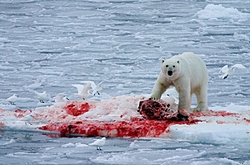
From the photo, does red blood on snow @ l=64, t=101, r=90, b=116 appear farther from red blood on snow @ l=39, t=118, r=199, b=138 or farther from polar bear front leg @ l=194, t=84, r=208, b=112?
polar bear front leg @ l=194, t=84, r=208, b=112

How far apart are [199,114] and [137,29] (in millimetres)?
10528

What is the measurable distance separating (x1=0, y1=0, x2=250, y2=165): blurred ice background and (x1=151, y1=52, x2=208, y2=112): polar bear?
3.19ft

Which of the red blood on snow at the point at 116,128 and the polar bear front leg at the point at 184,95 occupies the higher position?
the polar bear front leg at the point at 184,95

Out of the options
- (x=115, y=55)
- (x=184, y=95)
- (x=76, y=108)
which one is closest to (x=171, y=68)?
(x=184, y=95)

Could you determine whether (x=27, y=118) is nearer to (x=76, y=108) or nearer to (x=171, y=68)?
(x=76, y=108)

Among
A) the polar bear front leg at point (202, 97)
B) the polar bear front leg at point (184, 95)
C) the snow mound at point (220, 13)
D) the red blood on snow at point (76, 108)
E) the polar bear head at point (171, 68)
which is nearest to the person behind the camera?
the polar bear head at point (171, 68)

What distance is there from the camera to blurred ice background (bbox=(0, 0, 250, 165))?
635cm

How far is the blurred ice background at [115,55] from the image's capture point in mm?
6352

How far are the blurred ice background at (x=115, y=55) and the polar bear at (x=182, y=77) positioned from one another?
97 centimetres

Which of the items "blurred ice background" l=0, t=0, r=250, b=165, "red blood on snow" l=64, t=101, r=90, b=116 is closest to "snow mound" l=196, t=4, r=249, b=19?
"blurred ice background" l=0, t=0, r=250, b=165

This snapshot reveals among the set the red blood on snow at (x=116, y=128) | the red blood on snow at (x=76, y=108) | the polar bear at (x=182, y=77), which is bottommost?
the red blood on snow at (x=116, y=128)

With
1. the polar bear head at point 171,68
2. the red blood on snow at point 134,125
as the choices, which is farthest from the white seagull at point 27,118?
the polar bear head at point 171,68

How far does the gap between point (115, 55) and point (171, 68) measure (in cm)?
749

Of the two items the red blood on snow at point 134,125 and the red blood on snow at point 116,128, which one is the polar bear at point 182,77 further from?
the red blood on snow at point 116,128
